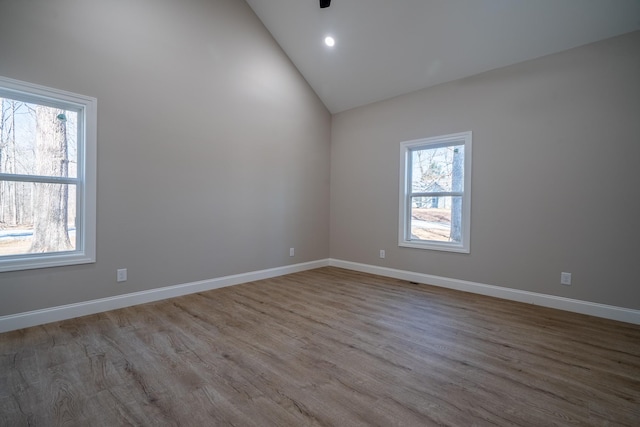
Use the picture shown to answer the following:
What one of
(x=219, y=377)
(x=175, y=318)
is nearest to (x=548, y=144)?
(x=219, y=377)

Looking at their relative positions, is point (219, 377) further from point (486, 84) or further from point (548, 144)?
point (486, 84)

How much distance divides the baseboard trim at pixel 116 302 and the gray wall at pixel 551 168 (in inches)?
93.8

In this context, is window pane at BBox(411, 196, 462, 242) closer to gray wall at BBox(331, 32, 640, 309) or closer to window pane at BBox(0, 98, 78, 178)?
gray wall at BBox(331, 32, 640, 309)

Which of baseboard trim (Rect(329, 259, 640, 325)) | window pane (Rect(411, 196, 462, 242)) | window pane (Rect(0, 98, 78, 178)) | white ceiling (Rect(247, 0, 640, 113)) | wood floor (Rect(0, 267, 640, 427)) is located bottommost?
wood floor (Rect(0, 267, 640, 427))

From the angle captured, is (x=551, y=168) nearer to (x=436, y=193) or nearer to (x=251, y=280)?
(x=436, y=193)

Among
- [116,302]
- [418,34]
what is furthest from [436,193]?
[116,302]

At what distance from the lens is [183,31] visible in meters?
3.48

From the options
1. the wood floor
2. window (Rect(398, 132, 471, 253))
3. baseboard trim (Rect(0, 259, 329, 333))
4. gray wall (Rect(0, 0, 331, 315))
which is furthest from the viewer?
window (Rect(398, 132, 471, 253))

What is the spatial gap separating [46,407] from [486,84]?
16.2 ft

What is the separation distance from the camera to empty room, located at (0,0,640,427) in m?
1.81

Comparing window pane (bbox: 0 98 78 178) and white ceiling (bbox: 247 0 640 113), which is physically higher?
white ceiling (bbox: 247 0 640 113)

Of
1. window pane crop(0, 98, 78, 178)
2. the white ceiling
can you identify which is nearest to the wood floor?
window pane crop(0, 98, 78, 178)

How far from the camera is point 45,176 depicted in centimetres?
273

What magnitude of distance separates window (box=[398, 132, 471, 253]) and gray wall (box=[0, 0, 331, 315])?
1718 mm
